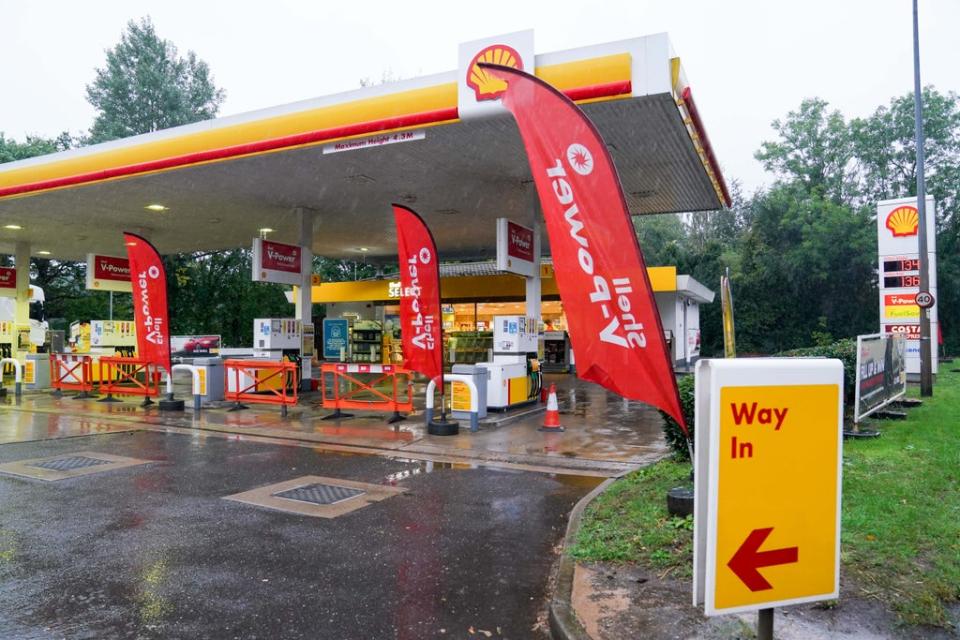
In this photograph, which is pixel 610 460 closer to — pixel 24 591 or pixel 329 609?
pixel 329 609

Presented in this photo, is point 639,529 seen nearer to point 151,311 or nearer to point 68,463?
point 68,463

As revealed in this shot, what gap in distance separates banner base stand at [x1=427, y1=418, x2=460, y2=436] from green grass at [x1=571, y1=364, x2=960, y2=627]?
4079 mm

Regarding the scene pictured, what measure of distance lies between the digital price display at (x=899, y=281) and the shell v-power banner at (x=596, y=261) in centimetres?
1670

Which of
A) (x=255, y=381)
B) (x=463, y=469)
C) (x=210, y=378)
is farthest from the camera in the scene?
(x=210, y=378)

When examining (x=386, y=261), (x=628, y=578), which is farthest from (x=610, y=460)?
(x=386, y=261)

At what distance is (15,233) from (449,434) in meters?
18.1

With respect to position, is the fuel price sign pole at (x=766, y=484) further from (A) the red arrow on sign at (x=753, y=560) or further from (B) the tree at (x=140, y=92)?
(B) the tree at (x=140, y=92)

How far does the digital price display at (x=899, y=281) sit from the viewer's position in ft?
56.5

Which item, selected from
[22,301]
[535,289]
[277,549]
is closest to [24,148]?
[22,301]

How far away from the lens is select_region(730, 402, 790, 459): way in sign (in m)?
2.47

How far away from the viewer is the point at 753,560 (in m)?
2.51

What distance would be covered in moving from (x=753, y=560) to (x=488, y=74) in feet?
27.0

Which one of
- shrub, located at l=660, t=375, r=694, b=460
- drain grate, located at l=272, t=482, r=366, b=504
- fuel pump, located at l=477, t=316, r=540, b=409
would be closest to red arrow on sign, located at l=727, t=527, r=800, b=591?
shrub, located at l=660, t=375, r=694, b=460

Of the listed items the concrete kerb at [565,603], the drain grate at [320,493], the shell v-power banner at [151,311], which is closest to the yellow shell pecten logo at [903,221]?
the concrete kerb at [565,603]
